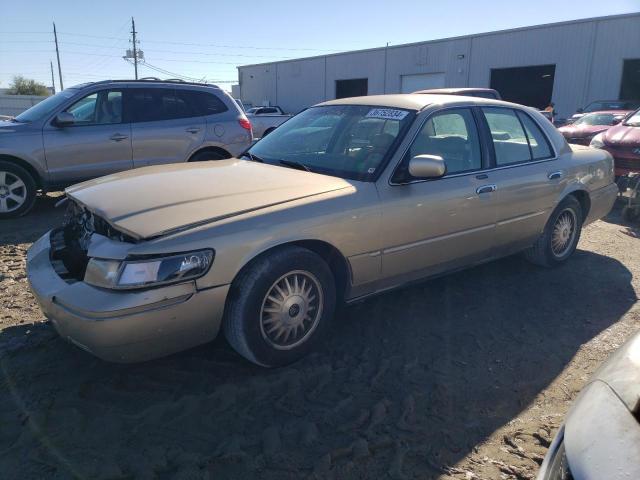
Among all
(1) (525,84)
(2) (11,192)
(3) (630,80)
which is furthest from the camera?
(1) (525,84)

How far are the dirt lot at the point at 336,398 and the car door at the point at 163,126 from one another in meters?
3.41

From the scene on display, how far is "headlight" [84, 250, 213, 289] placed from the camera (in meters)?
2.66

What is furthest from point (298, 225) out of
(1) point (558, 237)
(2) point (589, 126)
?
(2) point (589, 126)

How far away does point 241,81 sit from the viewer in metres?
46.2

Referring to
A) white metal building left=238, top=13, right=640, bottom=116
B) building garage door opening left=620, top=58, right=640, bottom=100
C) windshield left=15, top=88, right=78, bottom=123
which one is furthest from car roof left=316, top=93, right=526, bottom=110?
building garage door opening left=620, top=58, right=640, bottom=100

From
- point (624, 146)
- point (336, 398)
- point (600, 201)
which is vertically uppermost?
point (624, 146)

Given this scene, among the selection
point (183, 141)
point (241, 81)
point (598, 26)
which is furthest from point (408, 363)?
point (241, 81)

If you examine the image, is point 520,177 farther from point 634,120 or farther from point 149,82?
point 634,120

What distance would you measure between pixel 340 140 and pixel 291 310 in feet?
4.99

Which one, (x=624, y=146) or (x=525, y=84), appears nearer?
(x=624, y=146)

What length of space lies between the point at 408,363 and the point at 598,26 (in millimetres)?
Answer: 24169

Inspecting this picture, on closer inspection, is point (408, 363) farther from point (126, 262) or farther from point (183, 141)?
point (183, 141)

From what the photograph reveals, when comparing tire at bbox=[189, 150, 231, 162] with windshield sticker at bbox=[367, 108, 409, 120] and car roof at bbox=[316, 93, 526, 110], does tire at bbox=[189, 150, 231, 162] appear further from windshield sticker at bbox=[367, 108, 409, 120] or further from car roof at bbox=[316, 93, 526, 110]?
windshield sticker at bbox=[367, 108, 409, 120]

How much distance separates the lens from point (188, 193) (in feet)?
10.7
